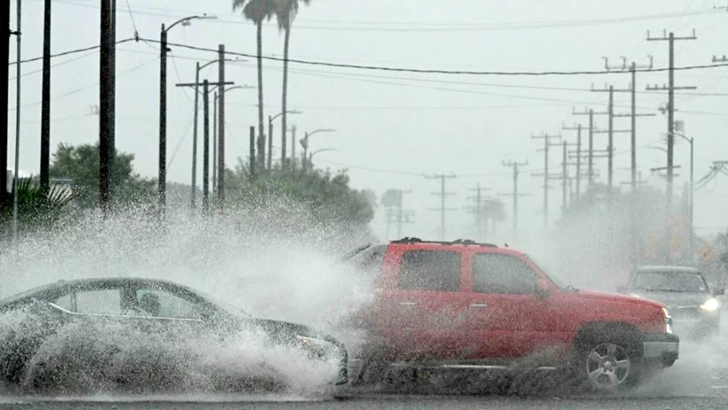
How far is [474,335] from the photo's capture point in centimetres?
1730

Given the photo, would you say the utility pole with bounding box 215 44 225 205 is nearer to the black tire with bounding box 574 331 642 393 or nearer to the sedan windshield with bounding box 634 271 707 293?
the sedan windshield with bounding box 634 271 707 293

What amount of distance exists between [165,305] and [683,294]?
48.8 feet

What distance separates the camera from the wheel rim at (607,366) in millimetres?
17453

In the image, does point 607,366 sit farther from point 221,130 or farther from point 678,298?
point 221,130

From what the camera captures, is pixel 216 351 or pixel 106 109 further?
pixel 106 109

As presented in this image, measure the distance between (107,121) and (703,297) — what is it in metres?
12.2

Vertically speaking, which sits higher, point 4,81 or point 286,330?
point 4,81

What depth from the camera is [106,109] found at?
2902 cm

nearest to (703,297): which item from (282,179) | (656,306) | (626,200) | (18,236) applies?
(656,306)

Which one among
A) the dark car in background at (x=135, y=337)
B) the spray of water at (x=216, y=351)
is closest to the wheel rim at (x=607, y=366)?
the spray of water at (x=216, y=351)

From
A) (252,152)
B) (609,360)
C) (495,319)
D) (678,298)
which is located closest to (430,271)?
(495,319)

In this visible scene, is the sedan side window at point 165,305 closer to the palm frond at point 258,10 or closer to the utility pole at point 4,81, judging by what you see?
the utility pole at point 4,81

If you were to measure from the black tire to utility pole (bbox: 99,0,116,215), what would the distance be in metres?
13.9

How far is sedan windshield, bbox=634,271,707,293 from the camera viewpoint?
28.7 metres
